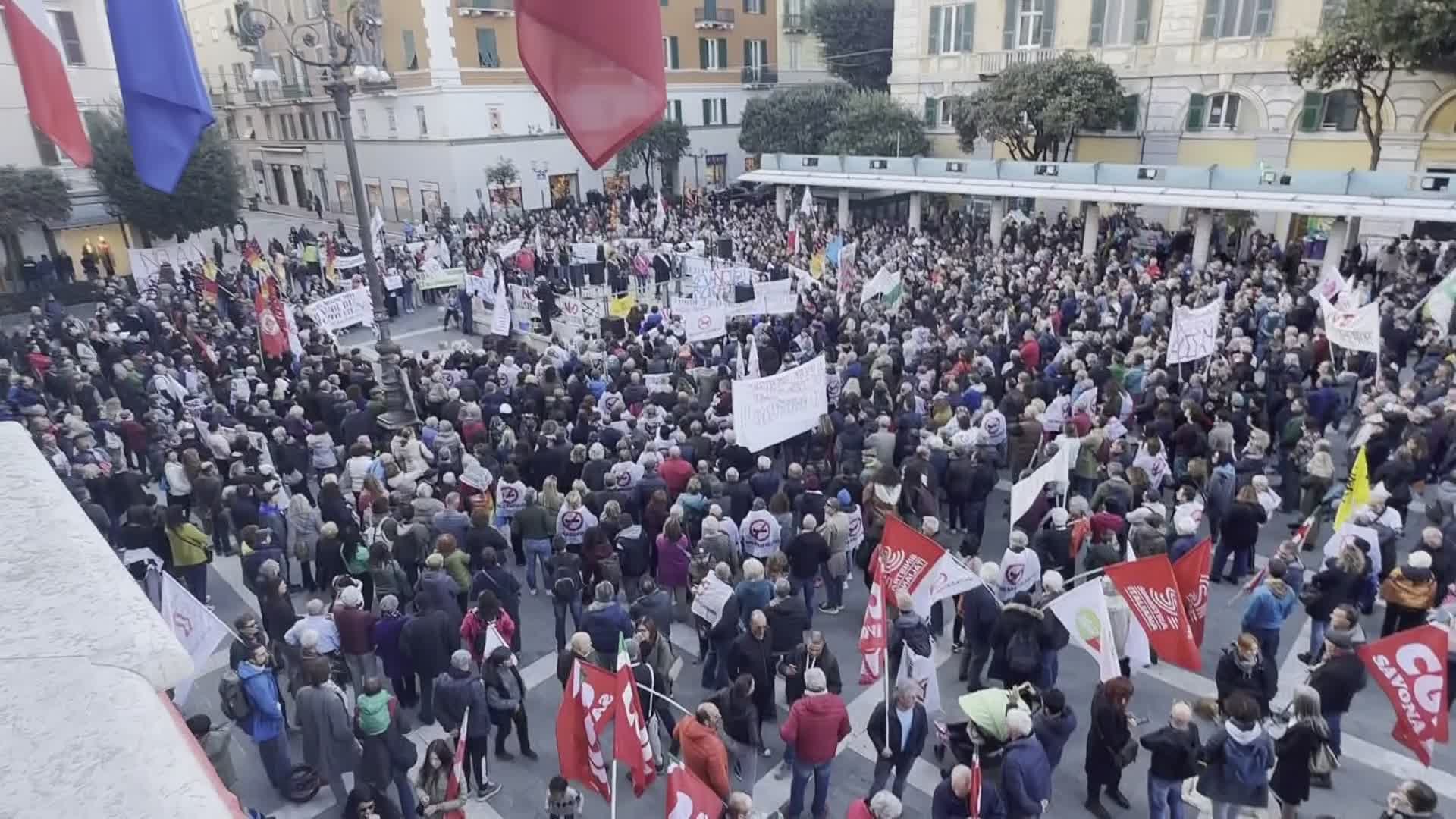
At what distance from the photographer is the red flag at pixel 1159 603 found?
283 inches

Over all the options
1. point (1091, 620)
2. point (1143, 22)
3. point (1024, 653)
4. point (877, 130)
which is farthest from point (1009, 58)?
point (1091, 620)

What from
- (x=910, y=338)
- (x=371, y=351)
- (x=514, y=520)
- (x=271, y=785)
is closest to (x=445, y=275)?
(x=371, y=351)

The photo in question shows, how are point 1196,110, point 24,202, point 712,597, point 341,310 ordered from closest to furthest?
1. point 712,597
2. point 341,310
3. point 24,202
4. point 1196,110

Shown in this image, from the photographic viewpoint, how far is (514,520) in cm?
1009

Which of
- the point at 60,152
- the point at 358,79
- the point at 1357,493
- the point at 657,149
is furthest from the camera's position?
the point at 657,149

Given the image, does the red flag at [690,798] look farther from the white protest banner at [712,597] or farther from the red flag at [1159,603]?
the red flag at [1159,603]

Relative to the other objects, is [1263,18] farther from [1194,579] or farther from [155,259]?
[155,259]

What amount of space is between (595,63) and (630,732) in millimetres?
4626

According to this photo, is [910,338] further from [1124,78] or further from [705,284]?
[1124,78]

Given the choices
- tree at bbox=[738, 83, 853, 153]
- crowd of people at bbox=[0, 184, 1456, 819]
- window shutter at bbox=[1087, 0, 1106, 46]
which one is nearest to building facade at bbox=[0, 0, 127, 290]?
crowd of people at bbox=[0, 184, 1456, 819]

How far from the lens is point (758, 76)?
54.9 metres

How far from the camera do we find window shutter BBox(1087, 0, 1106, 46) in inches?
1335

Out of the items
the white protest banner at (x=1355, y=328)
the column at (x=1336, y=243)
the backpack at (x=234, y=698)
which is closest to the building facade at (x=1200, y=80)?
the column at (x=1336, y=243)

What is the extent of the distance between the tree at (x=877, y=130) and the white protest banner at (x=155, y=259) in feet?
81.7
